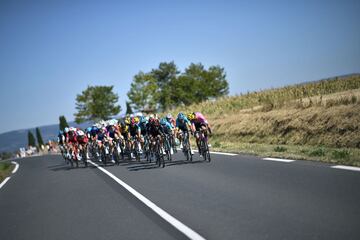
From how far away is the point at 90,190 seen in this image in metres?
11.4

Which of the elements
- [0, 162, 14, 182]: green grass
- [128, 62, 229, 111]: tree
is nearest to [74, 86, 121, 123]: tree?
[128, 62, 229, 111]: tree

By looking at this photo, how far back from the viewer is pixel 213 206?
7.12 metres

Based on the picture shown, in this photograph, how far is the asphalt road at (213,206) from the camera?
17.8 ft

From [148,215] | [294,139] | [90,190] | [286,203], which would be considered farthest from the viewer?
[294,139]

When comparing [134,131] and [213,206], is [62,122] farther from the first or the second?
[213,206]

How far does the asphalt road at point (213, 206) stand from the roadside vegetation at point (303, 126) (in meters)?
2.01

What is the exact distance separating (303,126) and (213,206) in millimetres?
10094

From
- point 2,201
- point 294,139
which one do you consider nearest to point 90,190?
point 2,201

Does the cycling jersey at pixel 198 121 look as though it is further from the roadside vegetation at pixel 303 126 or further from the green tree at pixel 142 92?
the green tree at pixel 142 92

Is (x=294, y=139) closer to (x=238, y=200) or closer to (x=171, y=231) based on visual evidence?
(x=238, y=200)

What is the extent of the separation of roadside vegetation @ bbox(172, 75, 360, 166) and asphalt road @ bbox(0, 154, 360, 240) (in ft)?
6.60

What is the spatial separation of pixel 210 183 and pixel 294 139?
Result: 7.76 meters

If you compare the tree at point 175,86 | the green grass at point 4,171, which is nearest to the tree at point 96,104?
the tree at point 175,86

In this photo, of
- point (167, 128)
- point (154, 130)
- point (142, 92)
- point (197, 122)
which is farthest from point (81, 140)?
point (142, 92)
